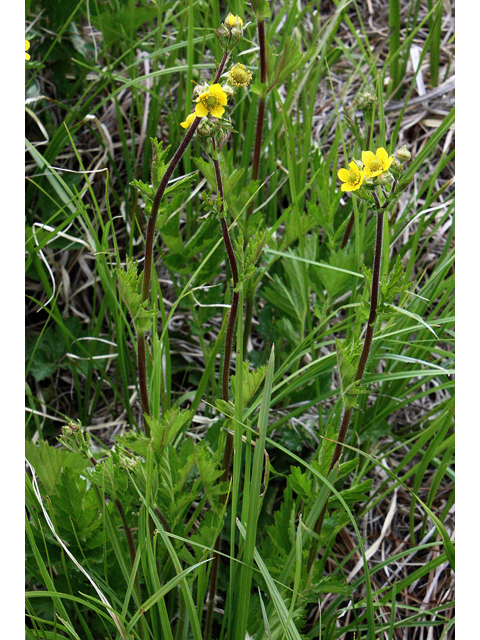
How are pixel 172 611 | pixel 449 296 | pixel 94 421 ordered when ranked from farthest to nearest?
pixel 94 421, pixel 449 296, pixel 172 611

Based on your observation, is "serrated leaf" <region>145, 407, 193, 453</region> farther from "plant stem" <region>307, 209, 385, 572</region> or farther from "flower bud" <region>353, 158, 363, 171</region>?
"flower bud" <region>353, 158, 363, 171</region>

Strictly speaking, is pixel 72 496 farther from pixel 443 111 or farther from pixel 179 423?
pixel 443 111

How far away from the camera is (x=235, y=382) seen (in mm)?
937

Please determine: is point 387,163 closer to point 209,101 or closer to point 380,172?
point 380,172

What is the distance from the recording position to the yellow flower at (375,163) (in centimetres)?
88

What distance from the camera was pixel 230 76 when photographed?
37.6 inches

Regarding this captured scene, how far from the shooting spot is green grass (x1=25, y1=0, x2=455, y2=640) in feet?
3.33

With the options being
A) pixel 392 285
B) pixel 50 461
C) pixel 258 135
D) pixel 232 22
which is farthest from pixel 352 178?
pixel 50 461

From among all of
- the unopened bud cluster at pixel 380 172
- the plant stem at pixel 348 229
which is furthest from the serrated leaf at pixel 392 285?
the plant stem at pixel 348 229

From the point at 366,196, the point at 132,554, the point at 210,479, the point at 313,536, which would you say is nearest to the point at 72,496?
the point at 132,554

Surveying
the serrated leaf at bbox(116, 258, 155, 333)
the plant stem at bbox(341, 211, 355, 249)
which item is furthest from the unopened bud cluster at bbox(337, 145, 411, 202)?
the plant stem at bbox(341, 211, 355, 249)

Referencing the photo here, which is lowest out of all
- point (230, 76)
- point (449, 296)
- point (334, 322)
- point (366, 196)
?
point (334, 322)

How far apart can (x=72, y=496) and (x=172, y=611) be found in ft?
1.17

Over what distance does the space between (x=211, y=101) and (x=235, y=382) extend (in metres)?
0.44
